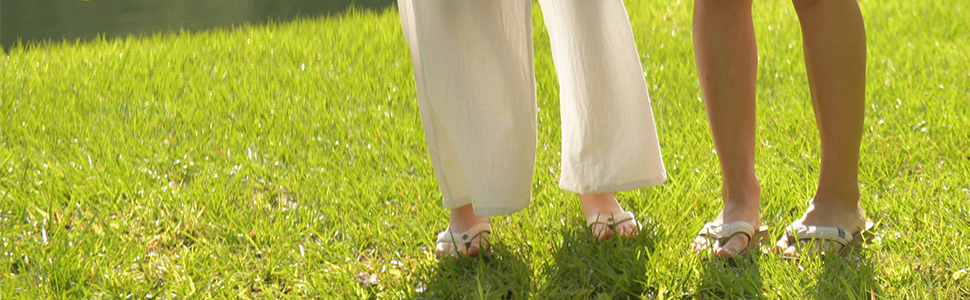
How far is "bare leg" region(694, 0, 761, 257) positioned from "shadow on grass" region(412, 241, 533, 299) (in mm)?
428

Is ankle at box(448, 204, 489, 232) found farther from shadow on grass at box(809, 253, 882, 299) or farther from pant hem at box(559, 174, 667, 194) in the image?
shadow on grass at box(809, 253, 882, 299)

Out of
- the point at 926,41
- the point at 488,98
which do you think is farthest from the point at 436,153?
the point at 926,41

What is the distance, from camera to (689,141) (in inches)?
107

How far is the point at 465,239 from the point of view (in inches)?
77.9

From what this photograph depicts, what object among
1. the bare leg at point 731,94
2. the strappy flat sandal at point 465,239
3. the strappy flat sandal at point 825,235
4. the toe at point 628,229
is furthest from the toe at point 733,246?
the strappy flat sandal at point 465,239

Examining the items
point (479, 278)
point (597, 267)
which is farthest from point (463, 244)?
point (597, 267)

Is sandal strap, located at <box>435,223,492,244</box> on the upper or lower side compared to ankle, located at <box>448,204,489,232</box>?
lower

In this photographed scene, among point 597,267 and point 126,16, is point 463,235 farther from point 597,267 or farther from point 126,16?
point 126,16

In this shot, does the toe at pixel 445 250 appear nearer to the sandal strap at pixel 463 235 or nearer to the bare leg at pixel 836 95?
the sandal strap at pixel 463 235

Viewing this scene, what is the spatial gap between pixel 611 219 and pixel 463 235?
0.37 metres

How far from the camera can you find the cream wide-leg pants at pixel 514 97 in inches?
69.9

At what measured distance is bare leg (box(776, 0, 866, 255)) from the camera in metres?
1.72

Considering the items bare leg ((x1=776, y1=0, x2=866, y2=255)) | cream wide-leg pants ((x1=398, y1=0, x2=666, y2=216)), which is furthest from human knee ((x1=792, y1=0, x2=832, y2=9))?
cream wide-leg pants ((x1=398, y1=0, x2=666, y2=216))

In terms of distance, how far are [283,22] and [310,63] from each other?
119cm
